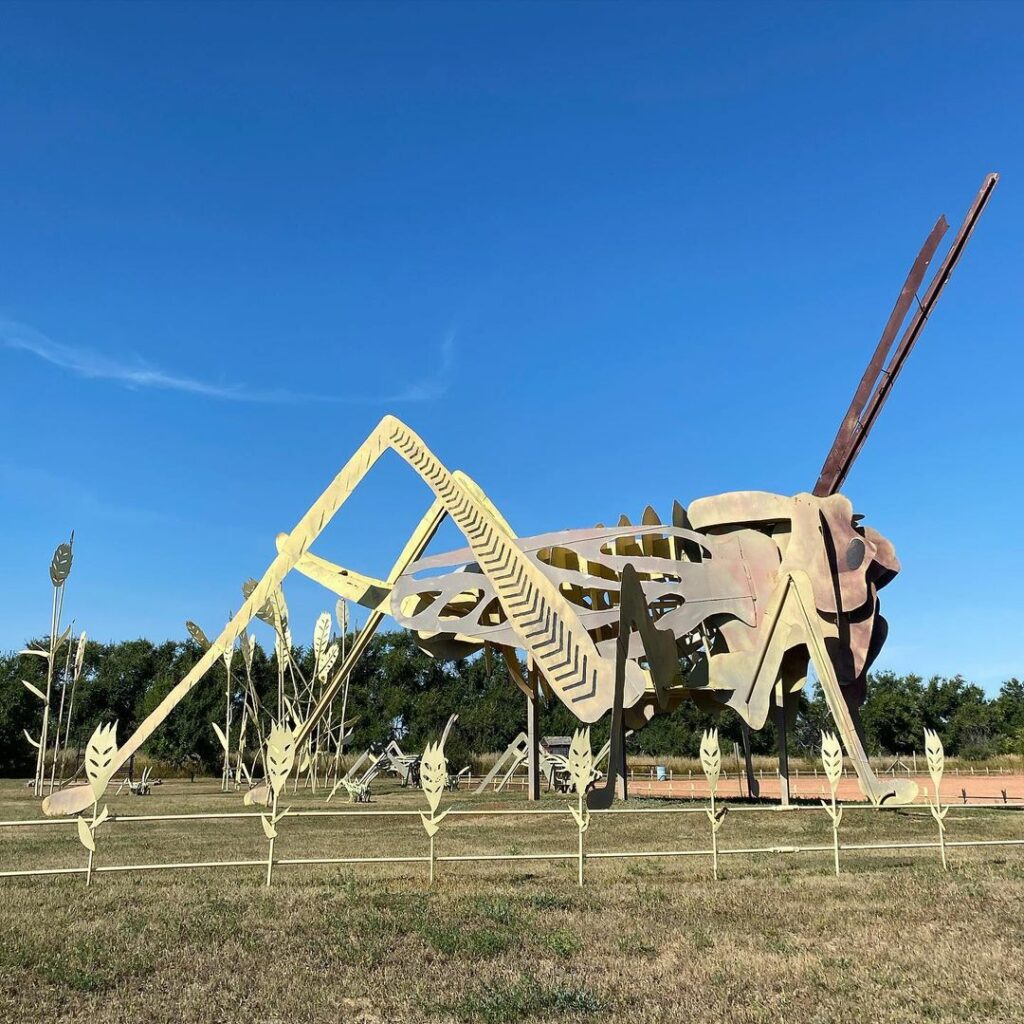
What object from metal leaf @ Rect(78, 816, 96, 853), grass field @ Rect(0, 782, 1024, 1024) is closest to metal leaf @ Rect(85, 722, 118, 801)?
metal leaf @ Rect(78, 816, 96, 853)

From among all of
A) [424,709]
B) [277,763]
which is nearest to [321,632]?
[277,763]

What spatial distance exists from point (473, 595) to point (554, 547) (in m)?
3.03

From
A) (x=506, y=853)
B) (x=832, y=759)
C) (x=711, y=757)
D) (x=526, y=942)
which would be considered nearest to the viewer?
(x=526, y=942)

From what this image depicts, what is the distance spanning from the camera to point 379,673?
61562 mm

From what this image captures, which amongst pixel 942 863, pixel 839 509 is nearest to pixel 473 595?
pixel 839 509

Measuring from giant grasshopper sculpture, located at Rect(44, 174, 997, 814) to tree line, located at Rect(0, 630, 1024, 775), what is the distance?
112 ft

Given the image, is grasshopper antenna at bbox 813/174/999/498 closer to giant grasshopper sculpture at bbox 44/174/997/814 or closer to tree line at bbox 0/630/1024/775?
giant grasshopper sculpture at bbox 44/174/997/814

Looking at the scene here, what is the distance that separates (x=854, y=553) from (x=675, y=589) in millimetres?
3650

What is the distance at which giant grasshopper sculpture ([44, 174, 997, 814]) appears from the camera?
39.3 feet

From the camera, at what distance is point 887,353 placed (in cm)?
1898

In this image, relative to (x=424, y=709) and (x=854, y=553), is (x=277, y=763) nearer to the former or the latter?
(x=854, y=553)

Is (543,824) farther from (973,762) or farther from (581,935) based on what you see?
(973,762)

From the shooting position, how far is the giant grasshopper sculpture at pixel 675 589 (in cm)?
1198

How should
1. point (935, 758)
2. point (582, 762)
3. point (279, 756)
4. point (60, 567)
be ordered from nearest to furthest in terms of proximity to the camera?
point (279, 756)
point (582, 762)
point (935, 758)
point (60, 567)
